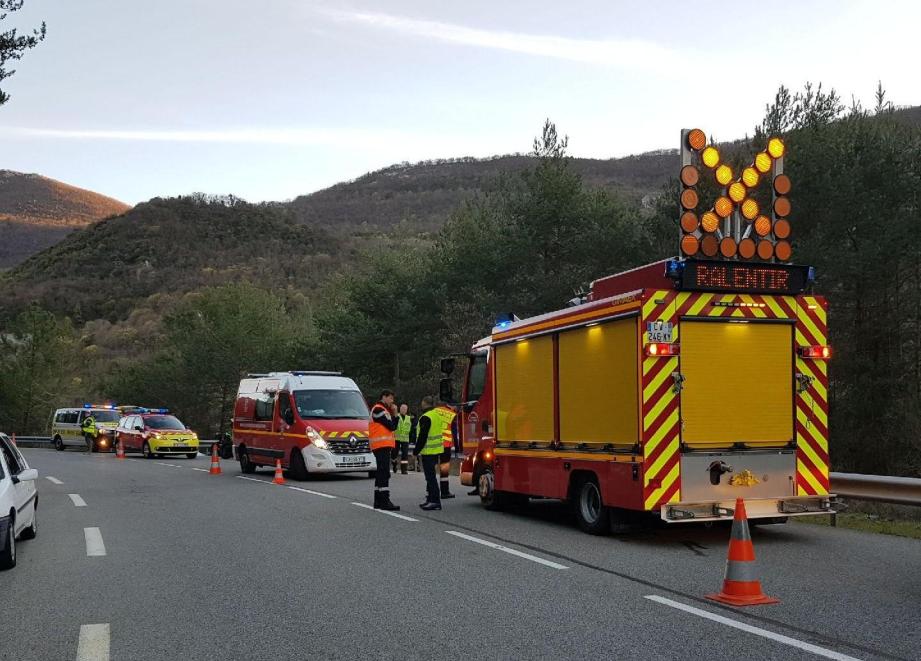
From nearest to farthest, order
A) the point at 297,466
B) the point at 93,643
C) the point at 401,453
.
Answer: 1. the point at 93,643
2. the point at 297,466
3. the point at 401,453

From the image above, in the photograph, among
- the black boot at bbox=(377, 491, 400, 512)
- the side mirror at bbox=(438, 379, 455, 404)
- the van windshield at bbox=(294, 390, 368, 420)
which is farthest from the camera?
the van windshield at bbox=(294, 390, 368, 420)

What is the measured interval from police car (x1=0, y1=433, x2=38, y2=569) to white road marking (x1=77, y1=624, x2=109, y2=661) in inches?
114

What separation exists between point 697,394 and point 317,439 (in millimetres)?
12286

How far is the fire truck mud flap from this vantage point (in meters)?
10.1

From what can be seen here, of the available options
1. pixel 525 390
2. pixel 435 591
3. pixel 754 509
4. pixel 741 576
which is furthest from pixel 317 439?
pixel 741 576

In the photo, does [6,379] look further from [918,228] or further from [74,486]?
[918,228]

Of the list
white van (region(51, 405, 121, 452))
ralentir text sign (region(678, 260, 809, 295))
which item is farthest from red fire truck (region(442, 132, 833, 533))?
white van (region(51, 405, 121, 452))

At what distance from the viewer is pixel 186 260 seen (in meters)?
122

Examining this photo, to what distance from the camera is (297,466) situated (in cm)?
2147

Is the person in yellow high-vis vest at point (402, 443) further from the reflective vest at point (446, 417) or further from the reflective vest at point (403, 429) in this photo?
the reflective vest at point (446, 417)

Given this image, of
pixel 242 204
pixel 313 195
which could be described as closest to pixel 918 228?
pixel 242 204

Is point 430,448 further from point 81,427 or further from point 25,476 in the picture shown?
point 81,427

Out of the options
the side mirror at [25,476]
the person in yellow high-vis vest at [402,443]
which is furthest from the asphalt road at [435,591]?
the person in yellow high-vis vest at [402,443]

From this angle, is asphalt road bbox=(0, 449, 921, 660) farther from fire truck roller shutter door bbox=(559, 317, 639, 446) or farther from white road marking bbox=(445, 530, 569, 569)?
fire truck roller shutter door bbox=(559, 317, 639, 446)
